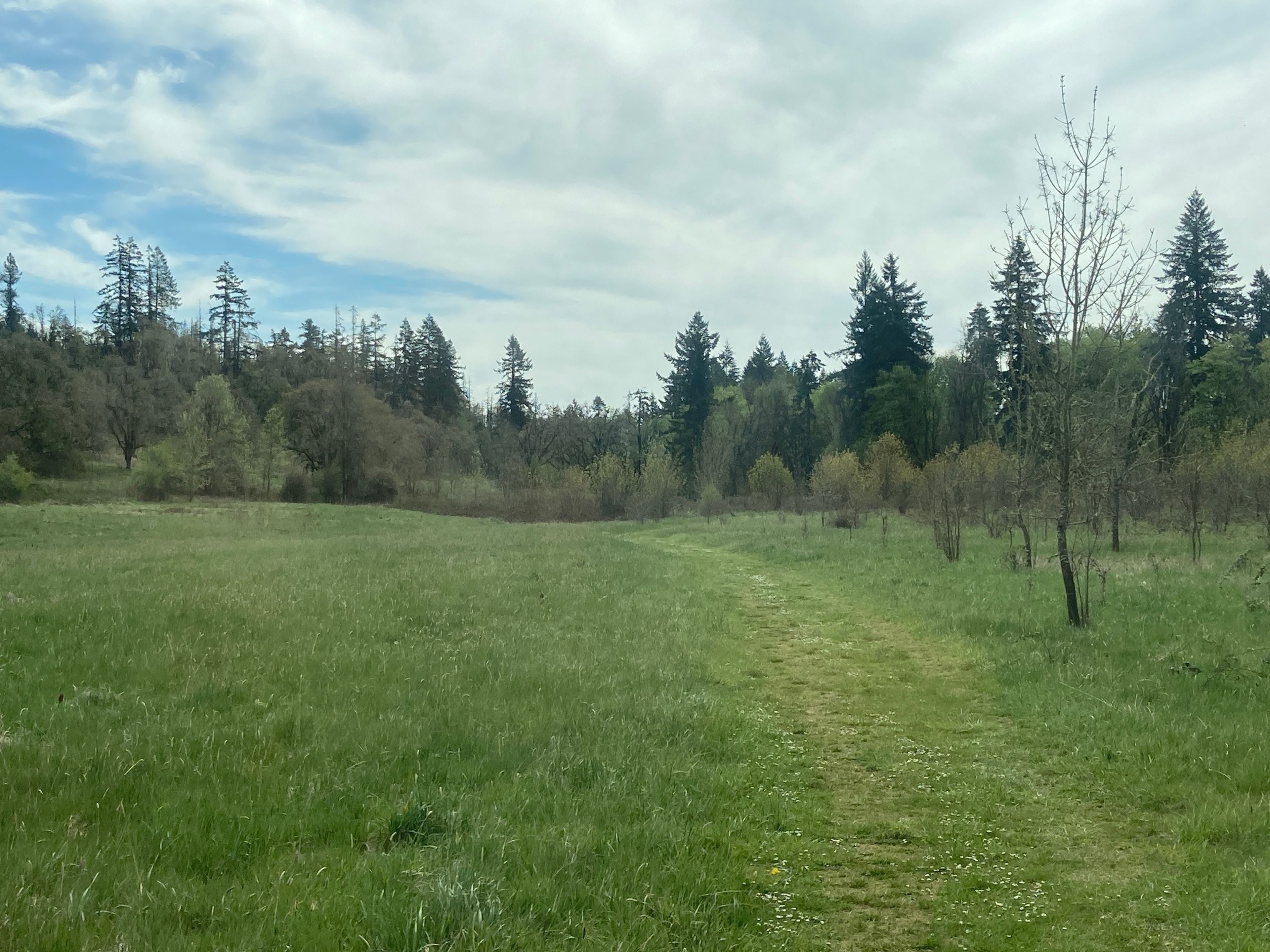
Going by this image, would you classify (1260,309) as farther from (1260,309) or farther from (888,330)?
(888,330)

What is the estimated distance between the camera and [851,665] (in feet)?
33.7

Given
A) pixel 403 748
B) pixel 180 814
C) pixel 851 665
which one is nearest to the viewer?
pixel 180 814

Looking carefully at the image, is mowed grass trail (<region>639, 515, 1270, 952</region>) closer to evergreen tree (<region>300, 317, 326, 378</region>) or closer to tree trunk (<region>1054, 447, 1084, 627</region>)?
tree trunk (<region>1054, 447, 1084, 627</region>)

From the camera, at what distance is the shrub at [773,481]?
55312 mm

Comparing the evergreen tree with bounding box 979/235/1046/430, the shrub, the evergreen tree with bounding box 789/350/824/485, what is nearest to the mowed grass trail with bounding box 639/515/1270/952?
the evergreen tree with bounding box 979/235/1046/430

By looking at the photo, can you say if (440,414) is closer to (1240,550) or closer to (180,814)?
(1240,550)

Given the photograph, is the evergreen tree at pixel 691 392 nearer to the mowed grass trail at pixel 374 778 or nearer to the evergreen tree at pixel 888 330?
the evergreen tree at pixel 888 330

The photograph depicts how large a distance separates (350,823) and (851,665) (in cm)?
715

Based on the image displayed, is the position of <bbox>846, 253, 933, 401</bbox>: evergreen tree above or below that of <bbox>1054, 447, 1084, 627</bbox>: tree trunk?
above

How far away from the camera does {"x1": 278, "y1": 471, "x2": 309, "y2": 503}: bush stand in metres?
61.5

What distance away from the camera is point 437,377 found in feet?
305

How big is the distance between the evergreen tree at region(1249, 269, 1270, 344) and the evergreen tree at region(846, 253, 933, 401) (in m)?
21.2

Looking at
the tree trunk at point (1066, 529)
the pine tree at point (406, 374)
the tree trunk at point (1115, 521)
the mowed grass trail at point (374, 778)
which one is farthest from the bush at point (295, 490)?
the tree trunk at point (1066, 529)

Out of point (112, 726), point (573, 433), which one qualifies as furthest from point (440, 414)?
point (112, 726)
